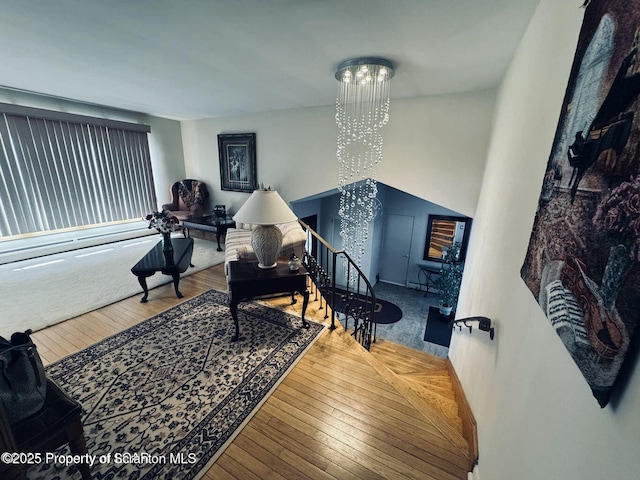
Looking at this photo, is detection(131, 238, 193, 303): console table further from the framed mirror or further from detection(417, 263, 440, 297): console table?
detection(417, 263, 440, 297): console table

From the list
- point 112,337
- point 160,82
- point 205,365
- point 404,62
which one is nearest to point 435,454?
point 205,365

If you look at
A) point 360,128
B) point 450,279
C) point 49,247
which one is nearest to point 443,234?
point 450,279

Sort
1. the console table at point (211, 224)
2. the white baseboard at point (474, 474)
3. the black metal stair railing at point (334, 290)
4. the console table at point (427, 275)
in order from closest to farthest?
the white baseboard at point (474, 474) → the black metal stair railing at point (334, 290) → the console table at point (211, 224) → the console table at point (427, 275)

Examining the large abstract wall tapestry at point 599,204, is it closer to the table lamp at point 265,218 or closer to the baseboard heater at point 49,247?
the table lamp at point 265,218

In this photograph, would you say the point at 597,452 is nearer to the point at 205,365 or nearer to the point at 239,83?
the point at 205,365

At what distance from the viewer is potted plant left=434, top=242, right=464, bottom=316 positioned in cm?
556

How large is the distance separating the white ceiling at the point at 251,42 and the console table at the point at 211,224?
250 cm

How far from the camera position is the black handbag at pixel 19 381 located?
1.10 meters

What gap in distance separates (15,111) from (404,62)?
578 cm

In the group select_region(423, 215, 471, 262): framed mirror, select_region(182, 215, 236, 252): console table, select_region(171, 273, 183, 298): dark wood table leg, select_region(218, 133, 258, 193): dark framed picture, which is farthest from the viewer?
select_region(423, 215, 471, 262): framed mirror

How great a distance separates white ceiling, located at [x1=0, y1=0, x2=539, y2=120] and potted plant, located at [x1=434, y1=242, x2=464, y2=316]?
3.71m

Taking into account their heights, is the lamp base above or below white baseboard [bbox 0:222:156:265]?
above

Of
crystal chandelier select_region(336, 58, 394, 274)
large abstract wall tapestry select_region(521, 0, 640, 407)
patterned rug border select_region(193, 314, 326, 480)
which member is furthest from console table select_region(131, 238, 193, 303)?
large abstract wall tapestry select_region(521, 0, 640, 407)

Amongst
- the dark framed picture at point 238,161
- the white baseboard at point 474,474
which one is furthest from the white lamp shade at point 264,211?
the dark framed picture at point 238,161
